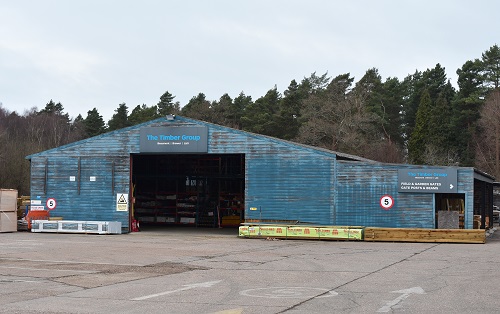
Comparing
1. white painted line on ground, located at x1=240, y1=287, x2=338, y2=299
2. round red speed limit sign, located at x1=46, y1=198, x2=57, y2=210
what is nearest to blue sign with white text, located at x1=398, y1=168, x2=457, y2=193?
white painted line on ground, located at x1=240, y1=287, x2=338, y2=299

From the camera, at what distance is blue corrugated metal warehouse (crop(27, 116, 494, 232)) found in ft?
109

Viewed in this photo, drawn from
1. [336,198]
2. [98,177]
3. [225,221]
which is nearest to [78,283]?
[336,198]

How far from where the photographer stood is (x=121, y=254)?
2391 centimetres

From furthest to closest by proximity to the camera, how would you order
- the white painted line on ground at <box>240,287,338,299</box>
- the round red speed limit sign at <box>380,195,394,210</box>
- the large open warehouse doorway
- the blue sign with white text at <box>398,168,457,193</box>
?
the large open warehouse doorway
the round red speed limit sign at <box>380,195,394,210</box>
the blue sign with white text at <box>398,168,457,193</box>
the white painted line on ground at <box>240,287,338,299</box>

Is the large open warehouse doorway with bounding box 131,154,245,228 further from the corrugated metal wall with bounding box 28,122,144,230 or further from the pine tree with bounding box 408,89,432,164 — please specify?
the pine tree with bounding box 408,89,432,164

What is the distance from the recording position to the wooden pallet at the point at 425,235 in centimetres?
3095

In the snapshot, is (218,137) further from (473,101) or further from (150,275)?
(473,101)

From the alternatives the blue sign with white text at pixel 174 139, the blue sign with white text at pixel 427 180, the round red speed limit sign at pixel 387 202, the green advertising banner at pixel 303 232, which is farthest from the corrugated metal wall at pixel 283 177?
the blue sign with white text at pixel 427 180

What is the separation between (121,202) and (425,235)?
17.1 metres

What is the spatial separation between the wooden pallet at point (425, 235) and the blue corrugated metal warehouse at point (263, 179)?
1.55 m

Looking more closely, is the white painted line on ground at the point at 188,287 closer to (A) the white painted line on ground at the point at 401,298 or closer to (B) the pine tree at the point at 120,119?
(A) the white painted line on ground at the point at 401,298

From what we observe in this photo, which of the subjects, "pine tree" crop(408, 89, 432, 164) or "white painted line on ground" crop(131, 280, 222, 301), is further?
"pine tree" crop(408, 89, 432, 164)

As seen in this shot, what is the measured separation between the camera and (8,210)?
123ft

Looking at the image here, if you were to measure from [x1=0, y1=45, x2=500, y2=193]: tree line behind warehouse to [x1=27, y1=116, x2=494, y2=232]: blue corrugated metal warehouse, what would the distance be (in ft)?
93.7
